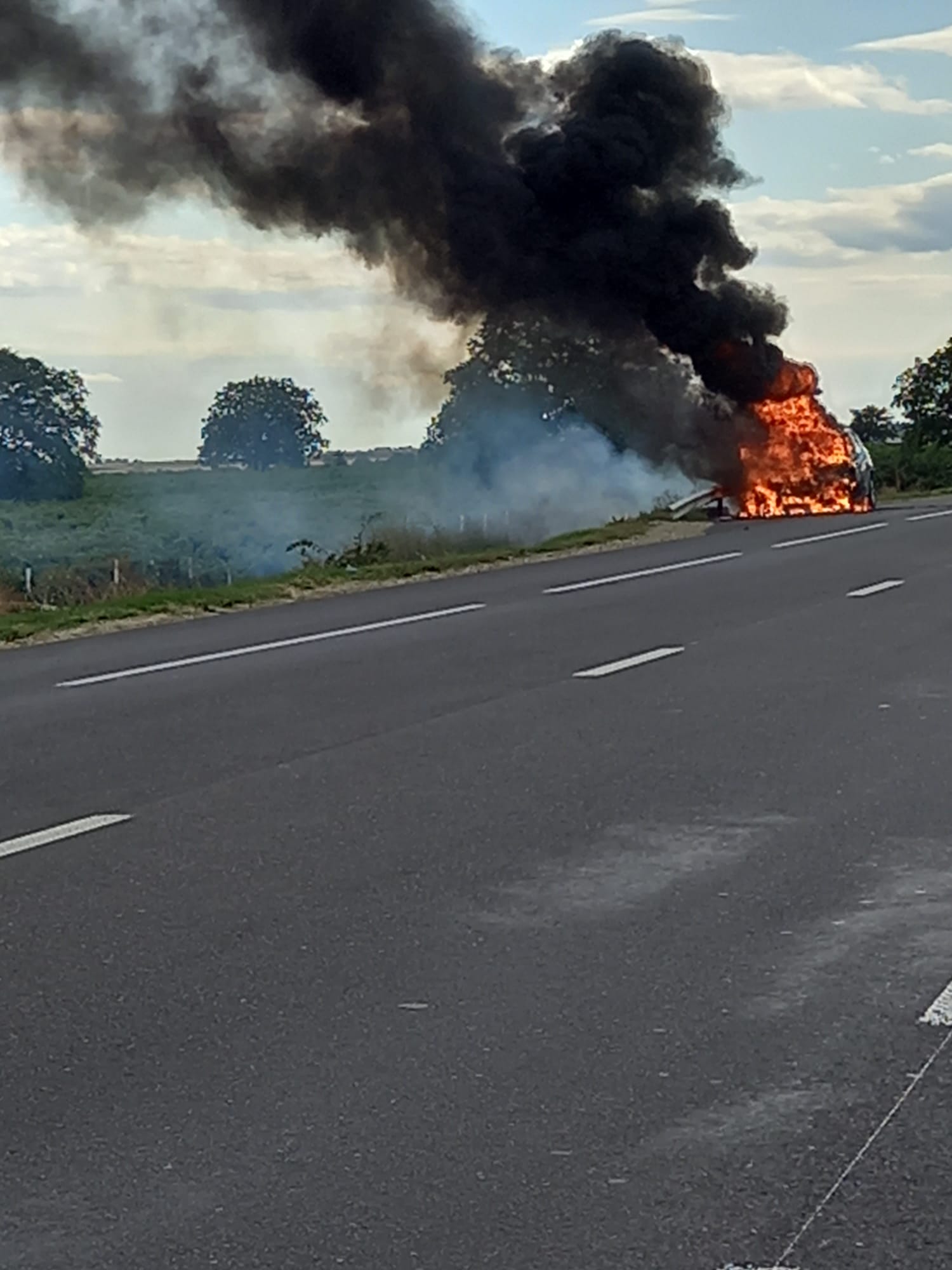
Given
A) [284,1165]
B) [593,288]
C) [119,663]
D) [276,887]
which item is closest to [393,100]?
[593,288]

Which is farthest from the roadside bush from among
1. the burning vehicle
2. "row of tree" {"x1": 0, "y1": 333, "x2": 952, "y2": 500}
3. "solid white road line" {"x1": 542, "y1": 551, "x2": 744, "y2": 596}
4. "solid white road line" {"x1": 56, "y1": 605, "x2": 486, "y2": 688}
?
"solid white road line" {"x1": 56, "y1": 605, "x2": 486, "y2": 688}

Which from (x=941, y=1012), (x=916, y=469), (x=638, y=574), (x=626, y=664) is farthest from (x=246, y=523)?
(x=941, y=1012)

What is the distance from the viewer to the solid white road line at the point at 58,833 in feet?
28.6

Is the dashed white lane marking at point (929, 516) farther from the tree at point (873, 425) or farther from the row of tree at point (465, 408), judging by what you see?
the tree at point (873, 425)

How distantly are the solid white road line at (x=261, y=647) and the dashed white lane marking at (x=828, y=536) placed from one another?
9.97 m

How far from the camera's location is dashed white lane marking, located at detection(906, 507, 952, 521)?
36906 mm

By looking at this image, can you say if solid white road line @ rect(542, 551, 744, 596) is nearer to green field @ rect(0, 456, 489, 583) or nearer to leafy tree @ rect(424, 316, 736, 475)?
green field @ rect(0, 456, 489, 583)

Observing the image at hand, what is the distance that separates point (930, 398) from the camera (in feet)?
254

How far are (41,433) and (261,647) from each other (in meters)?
70.4

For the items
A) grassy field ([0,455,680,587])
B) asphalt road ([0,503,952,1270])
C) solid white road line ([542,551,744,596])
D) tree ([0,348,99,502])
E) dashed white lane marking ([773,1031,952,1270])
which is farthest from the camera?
tree ([0,348,99,502])

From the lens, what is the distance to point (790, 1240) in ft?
14.6

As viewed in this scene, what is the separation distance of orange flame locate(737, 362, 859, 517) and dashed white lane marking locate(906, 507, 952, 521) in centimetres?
316

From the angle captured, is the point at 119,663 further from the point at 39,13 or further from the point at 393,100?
the point at 393,100

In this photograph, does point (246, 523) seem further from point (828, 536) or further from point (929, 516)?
point (828, 536)
